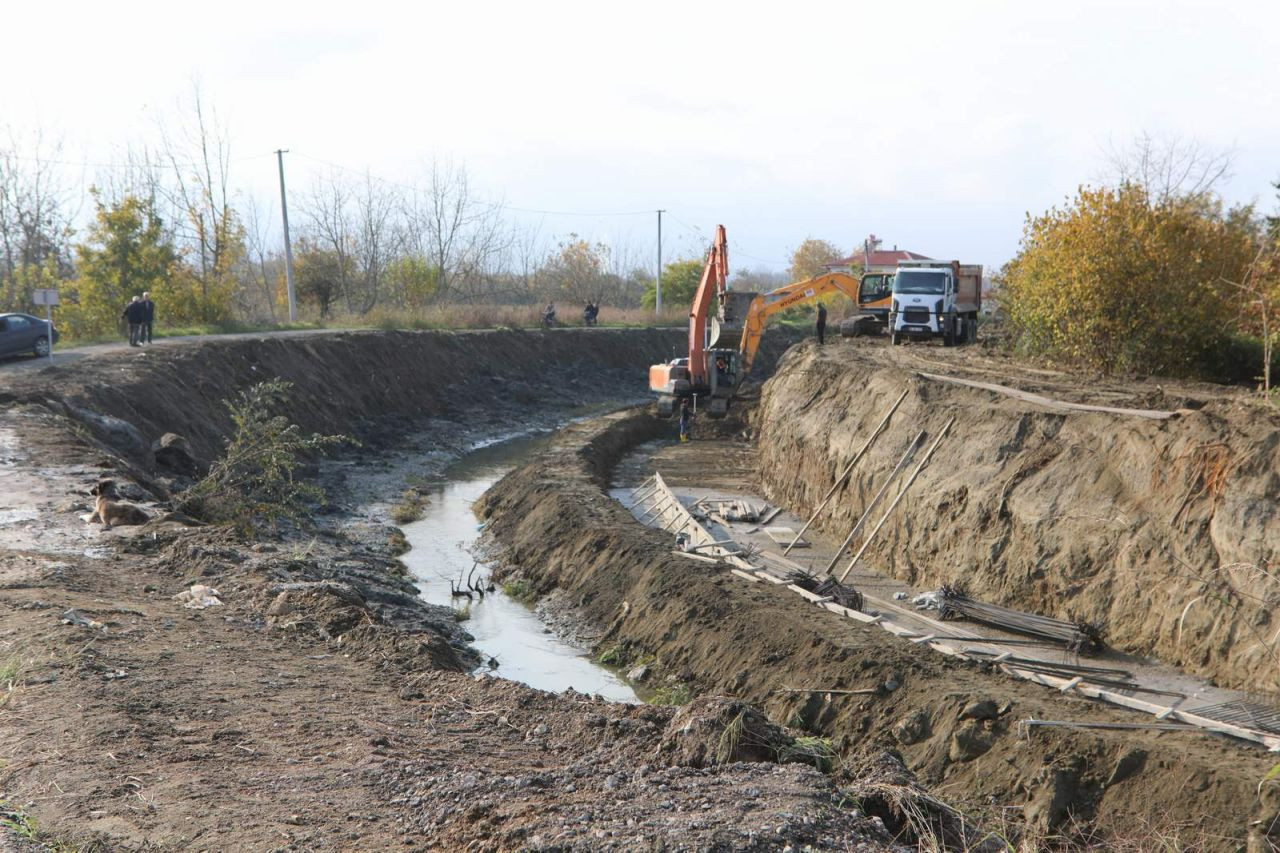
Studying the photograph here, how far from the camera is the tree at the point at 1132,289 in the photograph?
18.1 meters

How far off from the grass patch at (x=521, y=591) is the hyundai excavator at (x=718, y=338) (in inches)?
448

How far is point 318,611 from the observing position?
36.9 feet

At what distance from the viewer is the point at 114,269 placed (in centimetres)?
3531

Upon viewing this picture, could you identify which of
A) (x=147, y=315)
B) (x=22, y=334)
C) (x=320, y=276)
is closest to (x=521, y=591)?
(x=22, y=334)

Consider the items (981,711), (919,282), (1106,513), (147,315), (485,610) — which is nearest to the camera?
(981,711)

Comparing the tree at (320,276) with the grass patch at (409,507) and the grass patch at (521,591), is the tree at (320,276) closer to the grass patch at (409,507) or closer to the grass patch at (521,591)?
the grass patch at (409,507)

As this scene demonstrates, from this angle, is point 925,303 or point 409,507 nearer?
point 409,507

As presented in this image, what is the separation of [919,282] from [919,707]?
2005 centimetres

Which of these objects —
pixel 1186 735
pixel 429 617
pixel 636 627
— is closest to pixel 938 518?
pixel 636 627

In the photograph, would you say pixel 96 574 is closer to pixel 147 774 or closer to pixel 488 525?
pixel 147 774

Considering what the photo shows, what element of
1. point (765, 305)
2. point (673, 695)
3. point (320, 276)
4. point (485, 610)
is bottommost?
point (485, 610)

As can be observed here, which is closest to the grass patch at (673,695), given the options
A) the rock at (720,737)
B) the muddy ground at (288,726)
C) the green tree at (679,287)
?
the muddy ground at (288,726)

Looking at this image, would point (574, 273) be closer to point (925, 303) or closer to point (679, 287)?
point (679, 287)

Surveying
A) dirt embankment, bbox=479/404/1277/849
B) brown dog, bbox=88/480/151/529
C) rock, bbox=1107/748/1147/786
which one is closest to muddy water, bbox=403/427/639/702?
dirt embankment, bbox=479/404/1277/849
